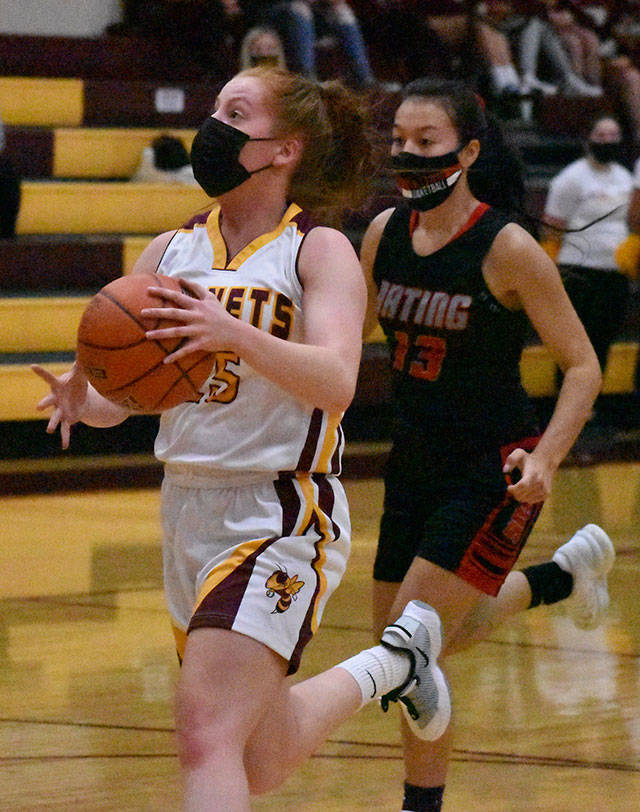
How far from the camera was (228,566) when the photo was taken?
231 cm

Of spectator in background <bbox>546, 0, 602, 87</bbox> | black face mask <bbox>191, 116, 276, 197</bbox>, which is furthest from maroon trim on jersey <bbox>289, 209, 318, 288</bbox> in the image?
spectator in background <bbox>546, 0, 602, 87</bbox>

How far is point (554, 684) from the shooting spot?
4012mm

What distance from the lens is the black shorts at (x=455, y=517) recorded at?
2984 mm

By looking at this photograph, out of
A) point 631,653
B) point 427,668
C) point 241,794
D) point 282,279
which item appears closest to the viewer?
point 241,794

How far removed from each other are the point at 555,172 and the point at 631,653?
21.0 feet

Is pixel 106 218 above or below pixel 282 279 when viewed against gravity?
below

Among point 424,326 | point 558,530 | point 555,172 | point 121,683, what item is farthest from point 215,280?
point 555,172

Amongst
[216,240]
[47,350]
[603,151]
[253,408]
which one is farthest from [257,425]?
[603,151]

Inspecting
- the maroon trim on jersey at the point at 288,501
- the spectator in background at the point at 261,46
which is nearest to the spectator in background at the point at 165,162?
the spectator in background at the point at 261,46

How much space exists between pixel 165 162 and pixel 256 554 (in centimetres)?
654

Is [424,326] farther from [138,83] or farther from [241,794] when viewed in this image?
[138,83]

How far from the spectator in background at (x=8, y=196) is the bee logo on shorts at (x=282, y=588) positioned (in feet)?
18.0

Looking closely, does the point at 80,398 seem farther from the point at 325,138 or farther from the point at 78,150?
the point at 78,150

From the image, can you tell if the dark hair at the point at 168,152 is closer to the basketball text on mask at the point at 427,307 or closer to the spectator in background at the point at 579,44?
the spectator in background at the point at 579,44
